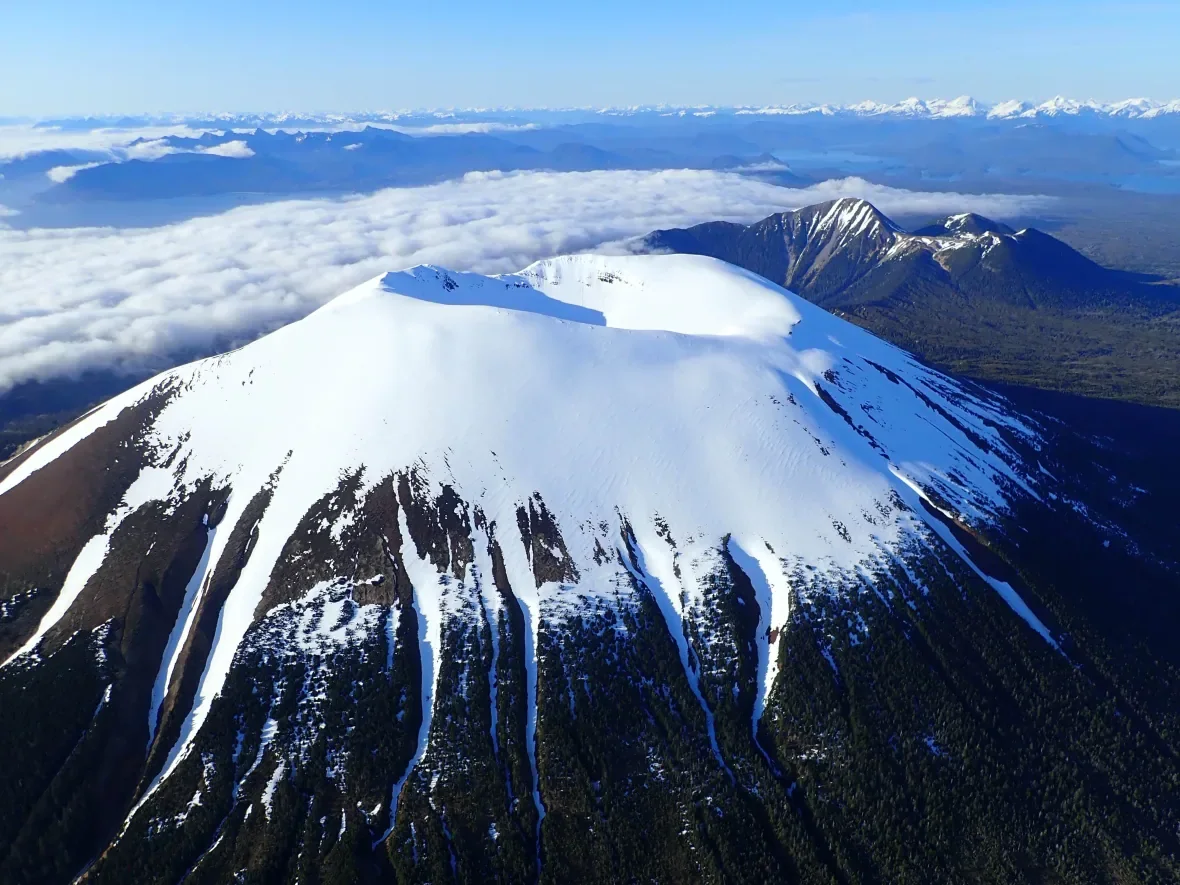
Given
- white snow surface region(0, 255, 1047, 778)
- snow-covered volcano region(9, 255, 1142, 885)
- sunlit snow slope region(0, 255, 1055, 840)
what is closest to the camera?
snow-covered volcano region(9, 255, 1142, 885)

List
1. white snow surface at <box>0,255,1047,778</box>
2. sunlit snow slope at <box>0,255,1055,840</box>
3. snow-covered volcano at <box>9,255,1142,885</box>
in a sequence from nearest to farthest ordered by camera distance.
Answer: snow-covered volcano at <box>9,255,1142,885</box>, sunlit snow slope at <box>0,255,1055,840</box>, white snow surface at <box>0,255,1047,778</box>

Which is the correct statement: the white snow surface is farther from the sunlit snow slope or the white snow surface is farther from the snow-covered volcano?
the snow-covered volcano

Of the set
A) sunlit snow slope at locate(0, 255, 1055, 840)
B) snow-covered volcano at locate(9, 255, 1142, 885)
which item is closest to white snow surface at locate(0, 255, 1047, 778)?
sunlit snow slope at locate(0, 255, 1055, 840)

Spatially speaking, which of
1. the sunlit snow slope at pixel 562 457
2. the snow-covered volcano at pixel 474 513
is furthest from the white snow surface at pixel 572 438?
the snow-covered volcano at pixel 474 513

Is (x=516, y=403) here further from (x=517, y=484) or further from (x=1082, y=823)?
(x=1082, y=823)

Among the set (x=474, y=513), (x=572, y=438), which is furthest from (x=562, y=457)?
(x=474, y=513)

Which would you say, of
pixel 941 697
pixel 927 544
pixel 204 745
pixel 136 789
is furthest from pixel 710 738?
pixel 136 789
